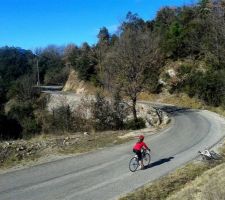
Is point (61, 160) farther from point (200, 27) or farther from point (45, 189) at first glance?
point (200, 27)

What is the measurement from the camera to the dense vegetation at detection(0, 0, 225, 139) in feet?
151

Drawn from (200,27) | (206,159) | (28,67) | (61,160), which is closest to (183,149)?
(206,159)

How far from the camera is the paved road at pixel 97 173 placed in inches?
634

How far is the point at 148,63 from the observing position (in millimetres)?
51562

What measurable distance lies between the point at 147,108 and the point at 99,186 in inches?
1269

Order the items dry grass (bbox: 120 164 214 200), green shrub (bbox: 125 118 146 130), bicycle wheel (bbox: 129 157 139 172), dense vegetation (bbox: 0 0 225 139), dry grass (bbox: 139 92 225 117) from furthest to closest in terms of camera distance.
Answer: dry grass (bbox: 139 92 225 117), dense vegetation (bbox: 0 0 225 139), green shrub (bbox: 125 118 146 130), bicycle wheel (bbox: 129 157 139 172), dry grass (bbox: 120 164 214 200)

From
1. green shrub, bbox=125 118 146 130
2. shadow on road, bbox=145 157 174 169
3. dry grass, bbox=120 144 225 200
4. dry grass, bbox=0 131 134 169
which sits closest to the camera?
dry grass, bbox=120 144 225 200

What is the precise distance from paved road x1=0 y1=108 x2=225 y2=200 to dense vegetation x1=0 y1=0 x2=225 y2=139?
1696 centimetres

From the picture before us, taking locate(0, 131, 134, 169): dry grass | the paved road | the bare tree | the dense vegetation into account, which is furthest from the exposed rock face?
the paved road

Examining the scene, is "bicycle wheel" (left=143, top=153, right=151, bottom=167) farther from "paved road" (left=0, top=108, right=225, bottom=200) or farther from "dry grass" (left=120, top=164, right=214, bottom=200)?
"dry grass" (left=120, top=164, right=214, bottom=200)

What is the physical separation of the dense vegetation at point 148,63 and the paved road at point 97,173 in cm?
1696

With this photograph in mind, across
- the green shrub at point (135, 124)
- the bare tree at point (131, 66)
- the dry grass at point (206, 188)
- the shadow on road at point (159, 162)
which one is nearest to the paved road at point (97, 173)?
the shadow on road at point (159, 162)

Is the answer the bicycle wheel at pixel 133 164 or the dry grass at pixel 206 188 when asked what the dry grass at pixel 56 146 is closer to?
the bicycle wheel at pixel 133 164

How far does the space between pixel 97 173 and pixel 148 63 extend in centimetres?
3395
